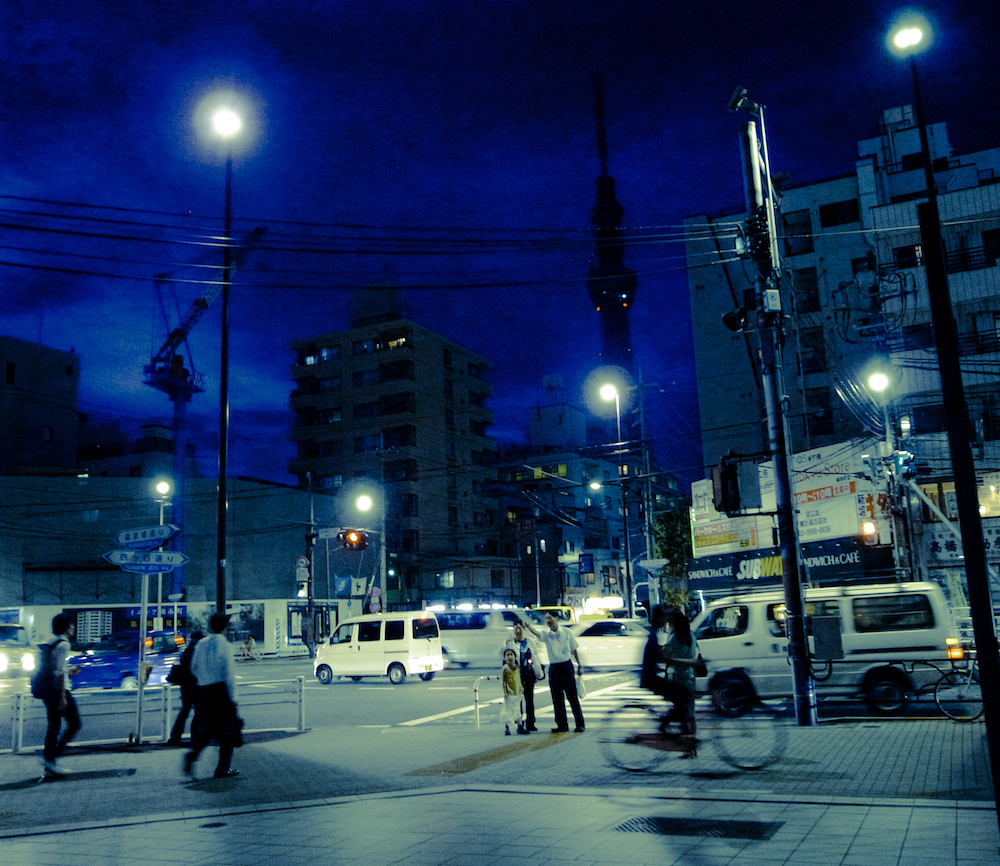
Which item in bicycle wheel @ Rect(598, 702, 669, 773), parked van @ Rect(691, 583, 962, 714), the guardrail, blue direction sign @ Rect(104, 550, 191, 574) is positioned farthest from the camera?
parked van @ Rect(691, 583, 962, 714)

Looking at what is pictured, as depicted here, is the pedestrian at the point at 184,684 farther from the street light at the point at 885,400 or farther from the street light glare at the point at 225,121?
the street light at the point at 885,400

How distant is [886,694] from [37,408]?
5935 cm

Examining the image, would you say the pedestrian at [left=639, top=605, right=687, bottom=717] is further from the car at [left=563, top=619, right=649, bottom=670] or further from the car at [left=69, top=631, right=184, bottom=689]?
the car at [left=69, top=631, right=184, bottom=689]

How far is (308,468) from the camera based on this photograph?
70.0 meters

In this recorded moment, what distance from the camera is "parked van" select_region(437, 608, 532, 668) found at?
3061 centimetres

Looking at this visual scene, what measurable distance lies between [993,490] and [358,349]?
165 ft

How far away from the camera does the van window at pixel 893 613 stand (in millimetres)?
14508

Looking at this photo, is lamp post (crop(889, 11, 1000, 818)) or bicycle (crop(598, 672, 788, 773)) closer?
lamp post (crop(889, 11, 1000, 818))

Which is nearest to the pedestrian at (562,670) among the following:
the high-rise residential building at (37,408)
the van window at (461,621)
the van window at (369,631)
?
the van window at (369,631)

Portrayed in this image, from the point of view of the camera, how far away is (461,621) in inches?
1242

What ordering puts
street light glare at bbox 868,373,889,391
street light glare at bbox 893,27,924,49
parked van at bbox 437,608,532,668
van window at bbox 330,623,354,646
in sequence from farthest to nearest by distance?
parked van at bbox 437,608,532,668 → van window at bbox 330,623,354,646 → street light glare at bbox 868,373,889,391 → street light glare at bbox 893,27,924,49

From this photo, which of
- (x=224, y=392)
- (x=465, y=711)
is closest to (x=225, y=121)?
(x=224, y=392)

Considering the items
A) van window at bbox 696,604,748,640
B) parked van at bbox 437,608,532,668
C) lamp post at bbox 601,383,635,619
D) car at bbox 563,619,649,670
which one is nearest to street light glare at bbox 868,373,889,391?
car at bbox 563,619,649,670

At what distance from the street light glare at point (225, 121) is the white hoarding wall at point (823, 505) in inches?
634
